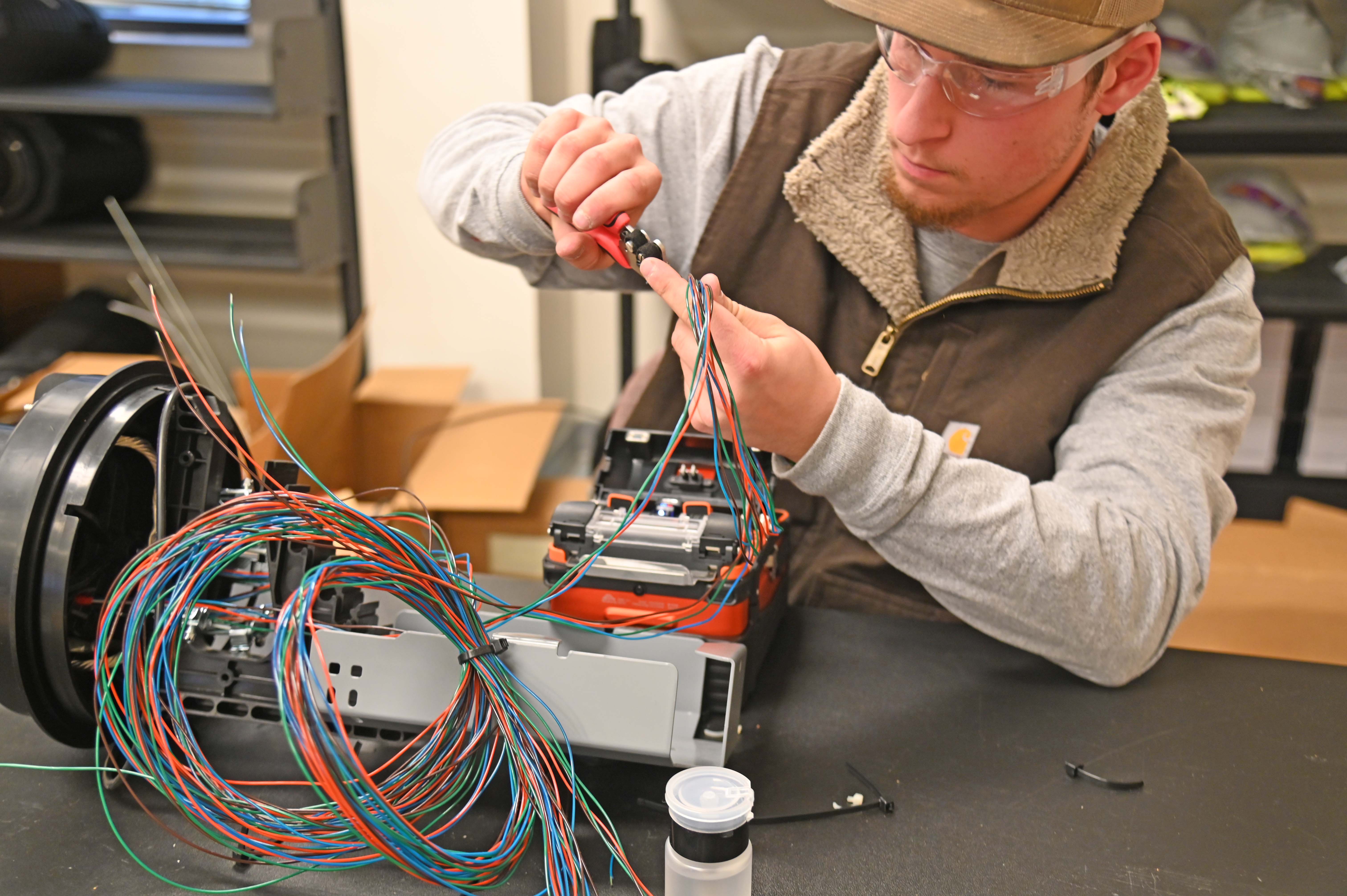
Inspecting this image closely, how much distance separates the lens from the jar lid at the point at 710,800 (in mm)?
514

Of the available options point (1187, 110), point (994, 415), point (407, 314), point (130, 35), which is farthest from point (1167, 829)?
point (130, 35)

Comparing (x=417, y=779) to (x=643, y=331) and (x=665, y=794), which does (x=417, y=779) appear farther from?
(x=643, y=331)

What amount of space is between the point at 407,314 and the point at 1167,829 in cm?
184

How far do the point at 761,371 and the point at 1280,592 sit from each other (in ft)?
3.87

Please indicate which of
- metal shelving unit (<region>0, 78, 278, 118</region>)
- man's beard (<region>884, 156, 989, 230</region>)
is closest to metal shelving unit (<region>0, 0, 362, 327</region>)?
metal shelving unit (<region>0, 78, 278, 118</region>)

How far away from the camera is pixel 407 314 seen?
217cm

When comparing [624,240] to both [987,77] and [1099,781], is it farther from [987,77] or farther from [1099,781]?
[1099,781]

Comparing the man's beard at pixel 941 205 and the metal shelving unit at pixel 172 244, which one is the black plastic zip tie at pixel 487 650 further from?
the metal shelving unit at pixel 172 244

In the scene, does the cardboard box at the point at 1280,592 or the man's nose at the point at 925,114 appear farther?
the cardboard box at the point at 1280,592

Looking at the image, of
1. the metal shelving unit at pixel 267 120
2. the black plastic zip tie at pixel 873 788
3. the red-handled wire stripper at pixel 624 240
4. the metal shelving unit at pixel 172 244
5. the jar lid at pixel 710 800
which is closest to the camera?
the jar lid at pixel 710 800

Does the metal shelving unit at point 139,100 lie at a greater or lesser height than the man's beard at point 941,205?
greater

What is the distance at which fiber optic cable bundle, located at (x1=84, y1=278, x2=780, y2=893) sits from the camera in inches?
23.3

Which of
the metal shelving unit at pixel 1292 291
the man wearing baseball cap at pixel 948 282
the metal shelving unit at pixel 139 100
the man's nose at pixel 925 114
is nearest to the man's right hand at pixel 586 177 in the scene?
the man wearing baseball cap at pixel 948 282

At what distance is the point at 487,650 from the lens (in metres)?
0.62
